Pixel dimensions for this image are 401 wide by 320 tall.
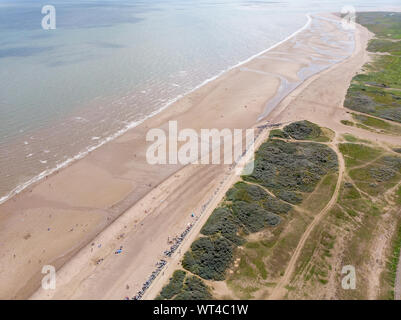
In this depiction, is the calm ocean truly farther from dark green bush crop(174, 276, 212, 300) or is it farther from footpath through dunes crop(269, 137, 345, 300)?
footpath through dunes crop(269, 137, 345, 300)

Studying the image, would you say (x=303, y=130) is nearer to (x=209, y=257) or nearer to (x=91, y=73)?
(x=209, y=257)

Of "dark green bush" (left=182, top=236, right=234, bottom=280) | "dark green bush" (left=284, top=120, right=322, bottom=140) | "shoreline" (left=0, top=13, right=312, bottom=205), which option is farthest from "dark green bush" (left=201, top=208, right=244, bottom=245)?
"shoreline" (left=0, top=13, right=312, bottom=205)

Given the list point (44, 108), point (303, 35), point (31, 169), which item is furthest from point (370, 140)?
point (303, 35)

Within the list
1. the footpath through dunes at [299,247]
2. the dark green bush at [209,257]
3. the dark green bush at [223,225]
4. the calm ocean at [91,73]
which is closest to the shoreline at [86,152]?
the calm ocean at [91,73]

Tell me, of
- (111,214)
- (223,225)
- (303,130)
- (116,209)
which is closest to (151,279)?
(223,225)

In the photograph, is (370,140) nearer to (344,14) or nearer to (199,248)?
(199,248)
